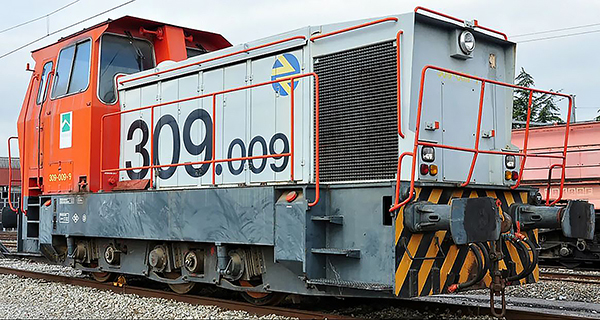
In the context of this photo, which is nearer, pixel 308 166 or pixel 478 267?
pixel 478 267

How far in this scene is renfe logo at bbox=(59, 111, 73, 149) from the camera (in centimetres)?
848

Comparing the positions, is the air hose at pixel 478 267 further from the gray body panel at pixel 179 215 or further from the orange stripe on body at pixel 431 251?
the gray body panel at pixel 179 215

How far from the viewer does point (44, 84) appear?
923 centimetres

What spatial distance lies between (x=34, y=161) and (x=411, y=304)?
19.6ft

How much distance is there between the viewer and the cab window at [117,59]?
8320 mm

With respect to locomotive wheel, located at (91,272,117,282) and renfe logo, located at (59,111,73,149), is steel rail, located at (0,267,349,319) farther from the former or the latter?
renfe logo, located at (59,111,73,149)

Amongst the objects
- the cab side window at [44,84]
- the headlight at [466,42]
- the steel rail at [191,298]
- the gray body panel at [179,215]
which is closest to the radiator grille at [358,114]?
the gray body panel at [179,215]

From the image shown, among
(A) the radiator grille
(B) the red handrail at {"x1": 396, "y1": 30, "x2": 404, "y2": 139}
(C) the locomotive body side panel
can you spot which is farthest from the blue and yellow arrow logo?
(B) the red handrail at {"x1": 396, "y1": 30, "x2": 404, "y2": 139}

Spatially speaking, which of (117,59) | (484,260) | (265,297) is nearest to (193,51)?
(117,59)

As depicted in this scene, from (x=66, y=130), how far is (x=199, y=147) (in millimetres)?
2478

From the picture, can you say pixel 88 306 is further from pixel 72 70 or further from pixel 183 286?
pixel 72 70

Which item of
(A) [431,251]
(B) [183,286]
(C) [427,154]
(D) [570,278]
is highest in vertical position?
(C) [427,154]

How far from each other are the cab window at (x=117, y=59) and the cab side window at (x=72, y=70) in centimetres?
22

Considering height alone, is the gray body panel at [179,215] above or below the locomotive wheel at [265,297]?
above
